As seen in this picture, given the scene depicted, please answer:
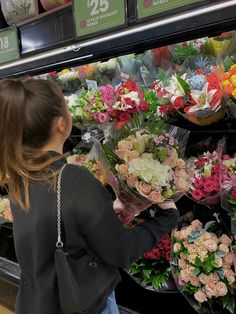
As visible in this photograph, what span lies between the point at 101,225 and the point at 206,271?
61 centimetres

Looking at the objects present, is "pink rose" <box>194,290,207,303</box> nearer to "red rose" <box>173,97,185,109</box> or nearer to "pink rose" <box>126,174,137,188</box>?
"pink rose" <box>126,174,137,188</box>

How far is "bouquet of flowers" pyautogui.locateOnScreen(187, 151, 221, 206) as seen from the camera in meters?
1.53

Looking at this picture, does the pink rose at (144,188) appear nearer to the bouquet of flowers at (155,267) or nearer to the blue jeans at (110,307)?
the blue jeans at (110,307)

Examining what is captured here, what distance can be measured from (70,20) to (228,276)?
1.26 meters

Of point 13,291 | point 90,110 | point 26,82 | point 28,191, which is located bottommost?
point 13,291

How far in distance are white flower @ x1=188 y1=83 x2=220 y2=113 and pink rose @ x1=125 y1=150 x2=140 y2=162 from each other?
0.43 metres

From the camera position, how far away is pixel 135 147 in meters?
1.36

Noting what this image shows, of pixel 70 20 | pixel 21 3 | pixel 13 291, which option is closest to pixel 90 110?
pixel 70 20

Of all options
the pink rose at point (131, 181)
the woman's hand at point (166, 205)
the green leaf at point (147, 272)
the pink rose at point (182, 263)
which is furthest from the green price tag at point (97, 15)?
the green leaf at point (147, 272)

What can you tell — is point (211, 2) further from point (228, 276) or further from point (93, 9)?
point (228, 276)

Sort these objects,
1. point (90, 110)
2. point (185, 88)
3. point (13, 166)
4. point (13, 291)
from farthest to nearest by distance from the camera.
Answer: point (13, 291), point (90, 110), point (185, 88), point (13, 166)

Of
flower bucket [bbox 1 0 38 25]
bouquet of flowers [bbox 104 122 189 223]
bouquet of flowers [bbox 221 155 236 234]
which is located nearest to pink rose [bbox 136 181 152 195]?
bouquet of flowers [bbox 104 122 189 223]

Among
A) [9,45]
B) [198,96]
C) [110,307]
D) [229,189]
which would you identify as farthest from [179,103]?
[9,45]

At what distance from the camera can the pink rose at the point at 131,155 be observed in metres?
1.32
